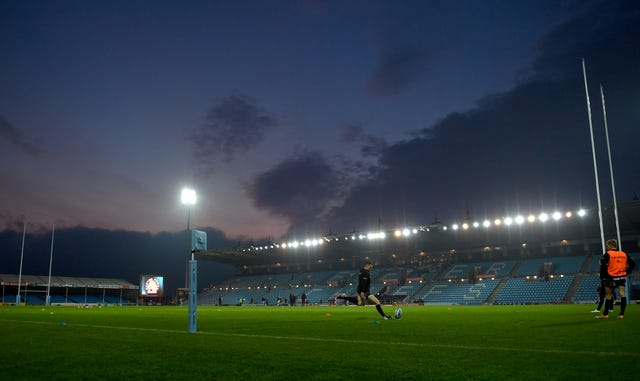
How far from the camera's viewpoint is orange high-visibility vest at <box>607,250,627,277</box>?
11.8 metres

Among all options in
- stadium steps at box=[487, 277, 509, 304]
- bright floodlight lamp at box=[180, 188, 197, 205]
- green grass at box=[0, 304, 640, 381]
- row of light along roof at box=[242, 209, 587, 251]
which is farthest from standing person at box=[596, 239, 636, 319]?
stadium steps at box=[487, 277, 509, 304]

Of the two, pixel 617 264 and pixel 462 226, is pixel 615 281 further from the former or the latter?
pixel 462 226

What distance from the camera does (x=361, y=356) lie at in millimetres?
6180

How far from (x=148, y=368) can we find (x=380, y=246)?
61.8 m

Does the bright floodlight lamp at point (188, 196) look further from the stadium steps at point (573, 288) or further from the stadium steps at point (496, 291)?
the stadium steps at point (573, 288)

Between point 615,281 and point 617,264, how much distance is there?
41cm

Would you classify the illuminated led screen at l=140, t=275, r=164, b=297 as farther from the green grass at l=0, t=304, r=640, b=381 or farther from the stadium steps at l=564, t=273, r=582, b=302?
the green grass at l=0, t=304, r=640, b=381

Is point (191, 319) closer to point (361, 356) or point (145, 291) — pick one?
point (361, 356)

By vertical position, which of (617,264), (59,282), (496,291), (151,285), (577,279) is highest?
(59,282)

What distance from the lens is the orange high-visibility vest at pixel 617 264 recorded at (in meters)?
11.8

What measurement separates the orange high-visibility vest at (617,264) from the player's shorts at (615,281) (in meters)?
0.08

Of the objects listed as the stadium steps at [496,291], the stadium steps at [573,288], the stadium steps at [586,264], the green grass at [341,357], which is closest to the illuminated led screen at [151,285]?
the stadium steps at [496,291]

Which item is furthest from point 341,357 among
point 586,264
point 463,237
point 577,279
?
point 463,237

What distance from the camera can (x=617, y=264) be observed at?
11.8 m
